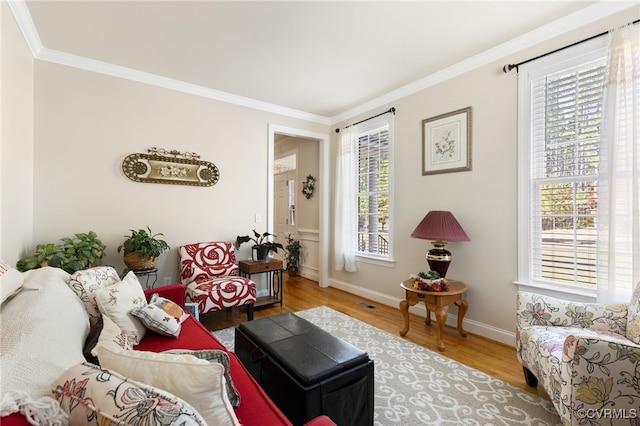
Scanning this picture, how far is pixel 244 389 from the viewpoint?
4.19ft

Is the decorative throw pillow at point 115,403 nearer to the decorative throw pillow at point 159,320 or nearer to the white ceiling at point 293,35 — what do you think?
the decorative throw pillow at point 159,320

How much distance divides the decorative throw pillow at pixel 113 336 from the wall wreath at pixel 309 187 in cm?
396

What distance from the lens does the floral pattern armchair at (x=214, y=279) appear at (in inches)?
115

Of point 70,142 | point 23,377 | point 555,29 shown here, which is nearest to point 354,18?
point 555,29

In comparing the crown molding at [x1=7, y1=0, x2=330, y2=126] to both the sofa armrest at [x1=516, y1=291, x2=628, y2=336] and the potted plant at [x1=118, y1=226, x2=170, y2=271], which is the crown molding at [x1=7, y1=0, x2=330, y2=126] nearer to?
the potted plant at [x1=118, y1=226, x2=170, y2=271]

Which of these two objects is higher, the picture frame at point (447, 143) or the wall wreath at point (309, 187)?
the picture frame at point (447, 143)

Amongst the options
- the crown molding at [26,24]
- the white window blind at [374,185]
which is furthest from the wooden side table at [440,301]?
the crown molding at [26,24]

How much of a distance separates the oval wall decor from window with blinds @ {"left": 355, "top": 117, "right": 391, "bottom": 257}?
82.3 inches

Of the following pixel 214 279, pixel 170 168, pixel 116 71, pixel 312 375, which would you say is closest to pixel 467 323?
pixel 312 375

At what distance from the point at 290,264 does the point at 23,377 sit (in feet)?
16.1

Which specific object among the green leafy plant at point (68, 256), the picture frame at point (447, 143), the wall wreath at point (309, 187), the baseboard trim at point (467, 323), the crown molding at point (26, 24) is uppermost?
the crown molding at point (26, 24)

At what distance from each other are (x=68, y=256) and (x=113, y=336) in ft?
5.13

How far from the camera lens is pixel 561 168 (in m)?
2.46

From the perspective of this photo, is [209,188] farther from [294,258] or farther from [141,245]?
[294,258]
